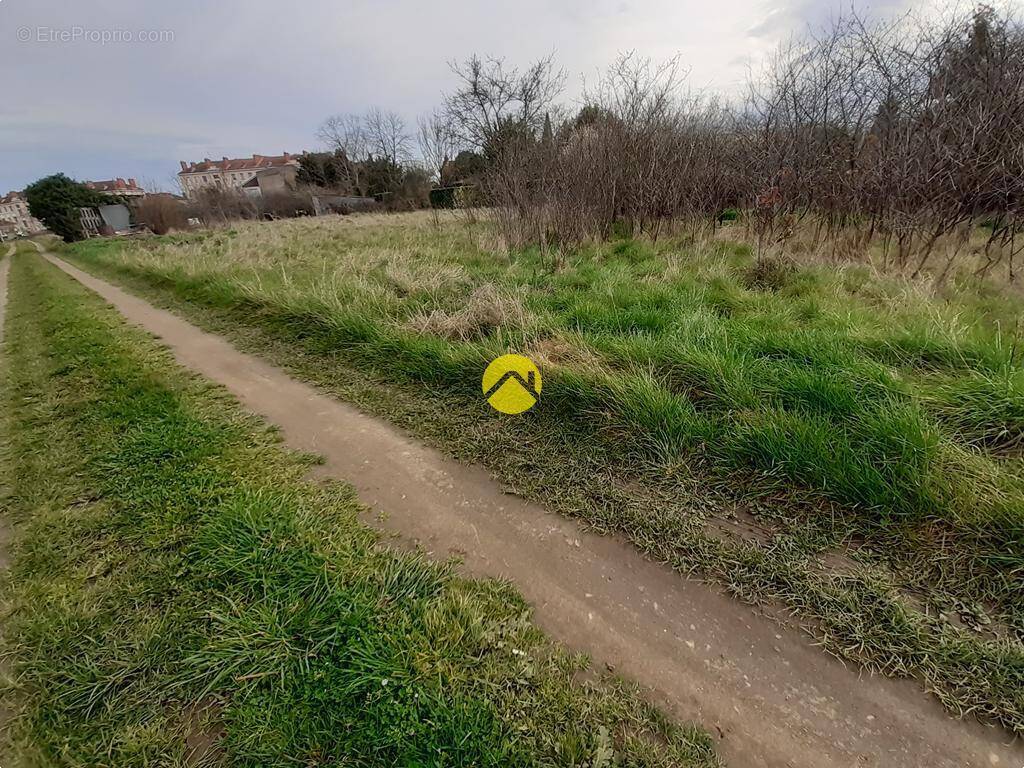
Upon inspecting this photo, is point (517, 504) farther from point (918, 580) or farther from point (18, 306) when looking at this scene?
point (18, 306)

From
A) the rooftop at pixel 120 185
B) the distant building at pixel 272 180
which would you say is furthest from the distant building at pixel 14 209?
the distant building at pixel 272 180

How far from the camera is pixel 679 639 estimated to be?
1524 mm

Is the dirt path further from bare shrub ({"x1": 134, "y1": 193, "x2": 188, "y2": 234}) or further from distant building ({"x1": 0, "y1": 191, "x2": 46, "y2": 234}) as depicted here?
distant building ({"x1": 0, "y1": 191, "x2": 46, "y2": 234})

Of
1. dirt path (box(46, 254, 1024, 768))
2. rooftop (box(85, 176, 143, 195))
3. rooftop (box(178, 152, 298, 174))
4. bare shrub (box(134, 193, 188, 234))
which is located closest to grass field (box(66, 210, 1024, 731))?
dirt path (box(46, 254, 1024, 768))

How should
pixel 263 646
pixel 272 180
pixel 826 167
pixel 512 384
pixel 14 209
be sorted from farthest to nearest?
pixel 14 209, pixel 272 180, pixel 826 167, pixel 512 384, pixel 263 646

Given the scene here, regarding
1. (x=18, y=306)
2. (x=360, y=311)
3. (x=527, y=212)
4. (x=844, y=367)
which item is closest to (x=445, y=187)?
(x=527, y=212)

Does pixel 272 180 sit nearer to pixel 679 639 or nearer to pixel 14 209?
pixel 679 639

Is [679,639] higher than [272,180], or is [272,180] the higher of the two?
[272,180]

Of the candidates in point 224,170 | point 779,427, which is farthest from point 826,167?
point 224,170

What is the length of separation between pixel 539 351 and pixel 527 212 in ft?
22.4

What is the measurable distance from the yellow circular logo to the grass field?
0.38ft

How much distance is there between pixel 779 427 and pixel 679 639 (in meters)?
1.34

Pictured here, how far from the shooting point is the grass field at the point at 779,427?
157 centimetres

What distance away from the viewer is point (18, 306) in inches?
353
